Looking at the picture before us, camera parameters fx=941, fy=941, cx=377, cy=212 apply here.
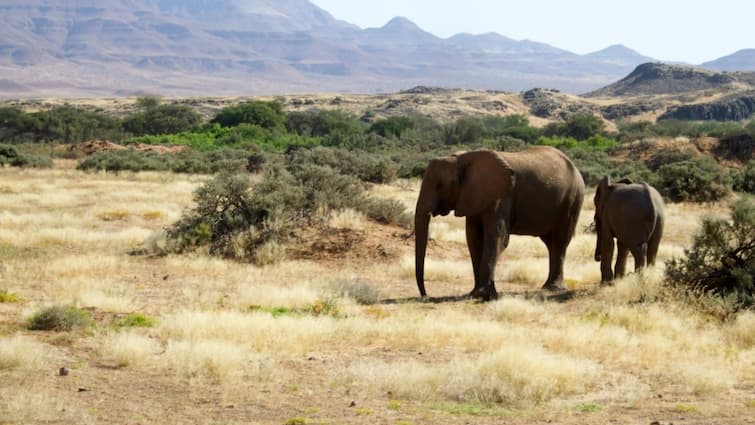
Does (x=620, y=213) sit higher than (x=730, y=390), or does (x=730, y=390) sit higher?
(x=620, y=213)

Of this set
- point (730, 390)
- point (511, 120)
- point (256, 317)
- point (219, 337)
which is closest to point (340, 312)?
point (256, 317)

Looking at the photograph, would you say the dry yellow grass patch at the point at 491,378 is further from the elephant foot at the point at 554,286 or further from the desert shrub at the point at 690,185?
the desert shrub at the point at 690,185

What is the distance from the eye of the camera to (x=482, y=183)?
14594 millimetres

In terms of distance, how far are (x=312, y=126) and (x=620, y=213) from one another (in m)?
68.1

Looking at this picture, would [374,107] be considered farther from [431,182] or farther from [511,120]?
[431,182]

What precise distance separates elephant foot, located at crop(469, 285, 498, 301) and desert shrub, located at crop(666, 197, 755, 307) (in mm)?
2613

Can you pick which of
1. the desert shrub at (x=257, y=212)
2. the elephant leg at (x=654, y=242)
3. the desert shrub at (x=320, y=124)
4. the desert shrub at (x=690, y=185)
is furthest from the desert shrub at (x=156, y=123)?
the elephant leg at (x=654, y=242)

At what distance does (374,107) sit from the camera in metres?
119

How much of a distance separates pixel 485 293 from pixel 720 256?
352cm

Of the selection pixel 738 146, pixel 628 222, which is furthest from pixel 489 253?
pixel 738 146

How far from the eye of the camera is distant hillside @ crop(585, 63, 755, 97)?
139 meters

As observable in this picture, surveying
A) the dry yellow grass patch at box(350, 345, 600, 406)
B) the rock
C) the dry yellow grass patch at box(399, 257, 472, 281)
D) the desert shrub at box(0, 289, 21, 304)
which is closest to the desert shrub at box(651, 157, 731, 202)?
the dry yellow grass patch at box(399, 257, 472, 281)

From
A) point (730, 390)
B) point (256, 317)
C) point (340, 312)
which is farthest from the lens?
point (340, 312)

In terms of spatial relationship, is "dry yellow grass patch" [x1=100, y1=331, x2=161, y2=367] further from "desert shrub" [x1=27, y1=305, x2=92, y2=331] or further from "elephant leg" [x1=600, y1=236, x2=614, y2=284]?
"elephant leg" [x1=600, y1=236, x2=614, y2=284]
